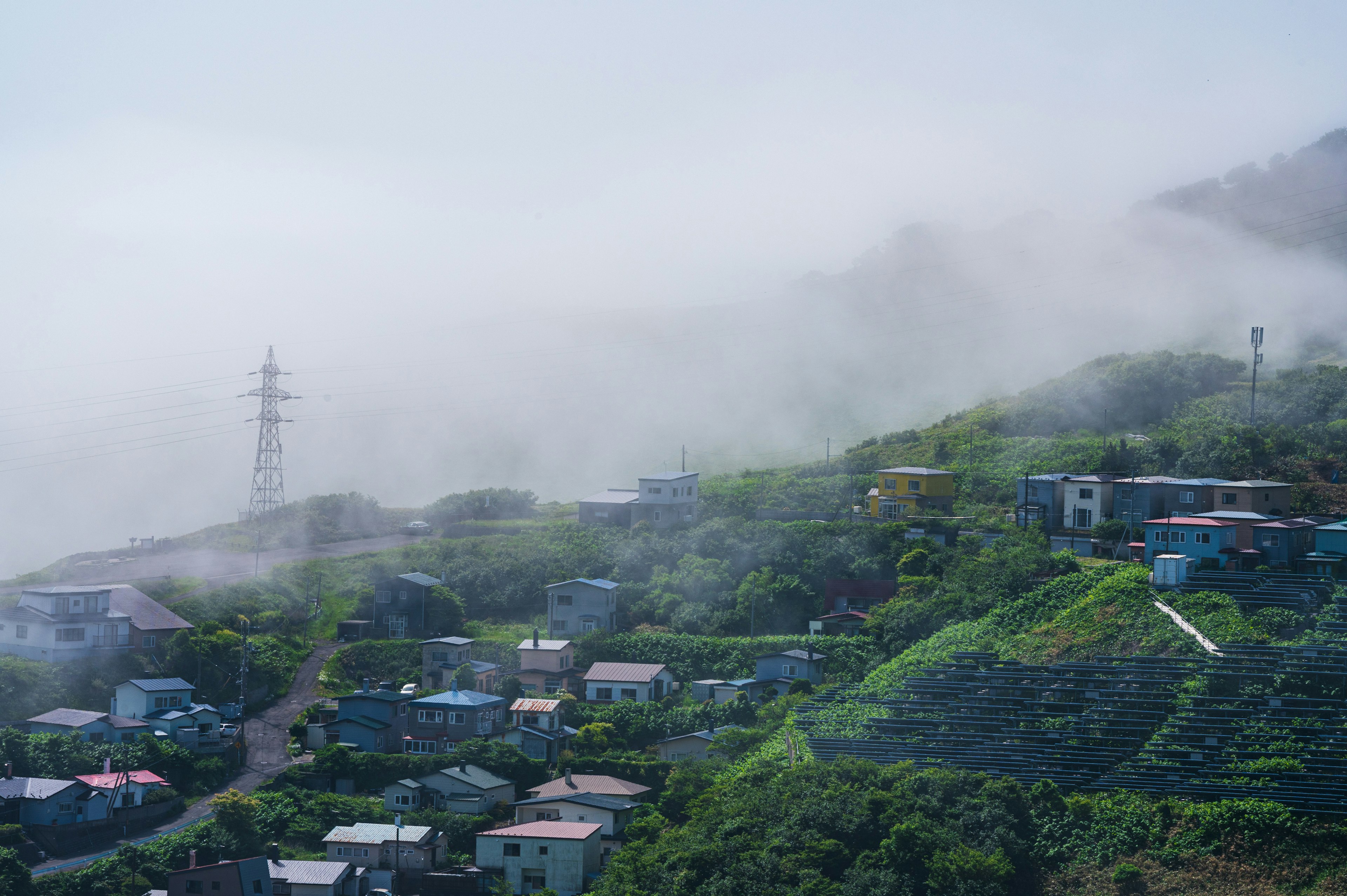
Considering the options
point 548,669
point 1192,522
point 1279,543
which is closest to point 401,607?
point 548,669

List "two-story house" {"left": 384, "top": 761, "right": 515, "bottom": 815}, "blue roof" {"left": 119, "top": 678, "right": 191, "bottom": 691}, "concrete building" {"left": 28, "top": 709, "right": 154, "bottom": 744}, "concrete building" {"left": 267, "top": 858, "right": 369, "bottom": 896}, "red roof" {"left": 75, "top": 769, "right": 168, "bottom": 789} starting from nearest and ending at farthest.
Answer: "concrete building" {"left": 267, "top": 858, "right": 369, "bottom": 896}, "red roof" {"left": 75, "top": 769, "right": 168, "bottom": 789}, "two-story house" {"left": 384, "top": 761, "right": 515, "bottom": 815}, "concrete building" {"left": 28, "top": 709, "right": 154, "bottom": 744}, "blue roof" {"left": 119, "top": 678, "right": 191, "bottom": 691}

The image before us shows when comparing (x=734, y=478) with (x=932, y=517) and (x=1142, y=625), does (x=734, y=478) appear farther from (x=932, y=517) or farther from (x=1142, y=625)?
(x=1142, y=625)

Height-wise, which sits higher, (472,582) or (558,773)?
(472,582)

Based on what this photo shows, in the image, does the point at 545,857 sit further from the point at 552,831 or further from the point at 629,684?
the point at 629,684

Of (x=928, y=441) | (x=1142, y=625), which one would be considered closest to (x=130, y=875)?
(x=1142, y=625)

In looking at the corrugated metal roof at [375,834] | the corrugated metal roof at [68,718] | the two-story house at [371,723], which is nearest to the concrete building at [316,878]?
the corrugated metal roof at [375,834]

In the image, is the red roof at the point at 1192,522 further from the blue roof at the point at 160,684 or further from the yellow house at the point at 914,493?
the blue roof at the point at 160,684

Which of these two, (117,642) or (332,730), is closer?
(332,730)

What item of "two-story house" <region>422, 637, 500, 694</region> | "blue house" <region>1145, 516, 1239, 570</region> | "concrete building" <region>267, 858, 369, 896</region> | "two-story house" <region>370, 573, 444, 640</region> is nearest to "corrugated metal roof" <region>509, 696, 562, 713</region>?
"two-story house" <region>422, 637, 500, 694</region>

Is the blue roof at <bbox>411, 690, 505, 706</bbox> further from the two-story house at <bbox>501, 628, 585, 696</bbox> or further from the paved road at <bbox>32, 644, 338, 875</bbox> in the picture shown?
the paved road at <bbox>32, 644, 338, 875</bbox>
